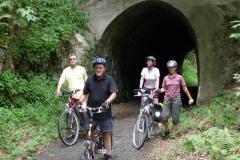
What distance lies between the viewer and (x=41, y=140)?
226 inches

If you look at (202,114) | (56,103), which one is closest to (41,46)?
(56,103)

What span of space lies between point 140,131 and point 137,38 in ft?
29.9

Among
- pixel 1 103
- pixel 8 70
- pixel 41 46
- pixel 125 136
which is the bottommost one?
pixel 125 136

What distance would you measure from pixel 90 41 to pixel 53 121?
14.6 ft

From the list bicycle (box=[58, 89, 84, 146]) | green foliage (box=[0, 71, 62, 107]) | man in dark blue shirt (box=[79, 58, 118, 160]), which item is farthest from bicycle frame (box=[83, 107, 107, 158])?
green foliage (box=[0, 71, 62, 107])

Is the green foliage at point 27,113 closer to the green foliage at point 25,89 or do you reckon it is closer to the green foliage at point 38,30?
the green foliage at point 25,89

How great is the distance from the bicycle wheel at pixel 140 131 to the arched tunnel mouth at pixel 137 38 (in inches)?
212

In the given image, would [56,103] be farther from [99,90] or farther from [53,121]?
[99,90]

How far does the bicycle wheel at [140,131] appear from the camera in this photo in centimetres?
540

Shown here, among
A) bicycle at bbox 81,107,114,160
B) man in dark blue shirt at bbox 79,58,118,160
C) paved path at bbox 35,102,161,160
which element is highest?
man in dark blue shirt at bbox 79,58,118,160

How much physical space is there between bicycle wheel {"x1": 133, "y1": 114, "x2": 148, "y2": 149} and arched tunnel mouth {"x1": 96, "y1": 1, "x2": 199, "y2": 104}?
537 centimetres

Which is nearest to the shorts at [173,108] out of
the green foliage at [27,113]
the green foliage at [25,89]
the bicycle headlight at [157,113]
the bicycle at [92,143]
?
the bicycle headlight at [157,113]

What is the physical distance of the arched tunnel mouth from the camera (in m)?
10.6

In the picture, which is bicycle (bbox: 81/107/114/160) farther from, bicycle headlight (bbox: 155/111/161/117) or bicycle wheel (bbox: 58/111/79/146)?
bicycle headlight (bbox: 155/111/161/117)
